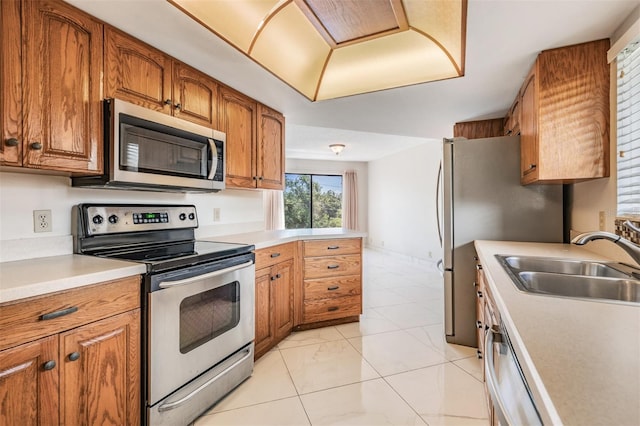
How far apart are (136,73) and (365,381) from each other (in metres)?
2.35

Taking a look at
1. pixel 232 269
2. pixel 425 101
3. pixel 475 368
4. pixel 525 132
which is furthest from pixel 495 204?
pixel 232 269

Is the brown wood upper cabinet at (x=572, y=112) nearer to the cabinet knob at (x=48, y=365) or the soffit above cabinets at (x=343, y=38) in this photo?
the soffit above cabinets at (x=343, y=38)

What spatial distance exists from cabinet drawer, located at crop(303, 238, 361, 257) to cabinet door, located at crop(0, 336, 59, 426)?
1.87m

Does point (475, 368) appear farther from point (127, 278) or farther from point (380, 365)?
point (127, 278)

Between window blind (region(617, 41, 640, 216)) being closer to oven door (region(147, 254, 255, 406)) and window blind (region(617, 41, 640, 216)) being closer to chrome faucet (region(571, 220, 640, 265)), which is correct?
chrome faucet (region(571, 220, 640, 265))

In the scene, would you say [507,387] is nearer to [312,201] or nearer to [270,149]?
[270,149]

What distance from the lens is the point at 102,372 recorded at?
1.23 metres

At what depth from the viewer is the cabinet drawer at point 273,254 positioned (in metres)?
2.22

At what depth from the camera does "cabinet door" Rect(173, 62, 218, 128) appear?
1938mm

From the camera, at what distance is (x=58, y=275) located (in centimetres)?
114

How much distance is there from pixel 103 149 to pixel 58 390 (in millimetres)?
1097

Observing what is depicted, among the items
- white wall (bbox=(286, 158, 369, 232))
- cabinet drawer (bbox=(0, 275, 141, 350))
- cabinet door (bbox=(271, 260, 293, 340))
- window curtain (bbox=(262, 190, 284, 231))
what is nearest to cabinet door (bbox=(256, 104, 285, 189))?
cabinet door (bbox=(271, 260, 293, 340))

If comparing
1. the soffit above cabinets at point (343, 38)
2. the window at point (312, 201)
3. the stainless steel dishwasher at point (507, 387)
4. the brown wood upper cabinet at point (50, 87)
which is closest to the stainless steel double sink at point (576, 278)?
the stainless steel dishwasher at point (507, 387)

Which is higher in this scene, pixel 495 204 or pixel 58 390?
pixel 495 204
